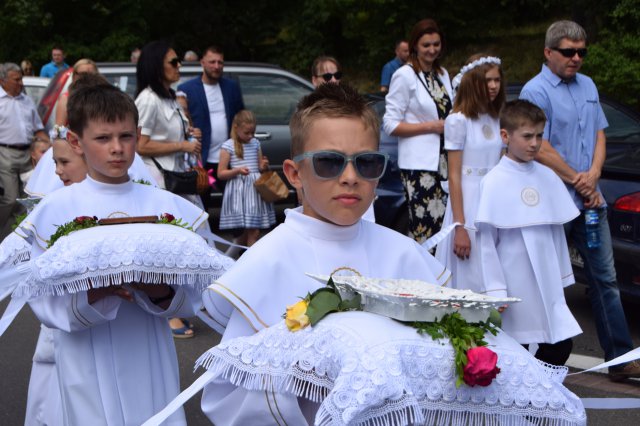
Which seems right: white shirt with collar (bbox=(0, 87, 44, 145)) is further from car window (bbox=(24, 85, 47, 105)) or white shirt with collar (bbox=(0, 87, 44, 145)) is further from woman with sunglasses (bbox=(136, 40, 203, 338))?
woman with sunglasses (bbox=(136, 40, 203, 338))

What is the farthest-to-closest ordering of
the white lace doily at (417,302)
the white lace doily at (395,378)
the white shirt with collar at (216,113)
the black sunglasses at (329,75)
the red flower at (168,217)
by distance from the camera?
the white shirt with collar at (216,113) < the black sunglasses at (329,75) < the red flower at (168,217) < the white lace doily at (417,302) < the white lace doily at (395,378)

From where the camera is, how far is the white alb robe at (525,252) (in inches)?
223

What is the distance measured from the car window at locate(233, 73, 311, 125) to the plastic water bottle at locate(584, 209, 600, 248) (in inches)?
256

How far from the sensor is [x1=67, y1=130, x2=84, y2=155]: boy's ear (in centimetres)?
442

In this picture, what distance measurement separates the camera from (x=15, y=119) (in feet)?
41.1

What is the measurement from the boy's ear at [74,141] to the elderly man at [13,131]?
8184 mm

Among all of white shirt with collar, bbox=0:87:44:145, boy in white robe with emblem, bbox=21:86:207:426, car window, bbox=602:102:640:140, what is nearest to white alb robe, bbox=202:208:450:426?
boy in white robe with emblem, bbox=21:86:207:426

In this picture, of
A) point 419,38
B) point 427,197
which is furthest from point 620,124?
point 427,197

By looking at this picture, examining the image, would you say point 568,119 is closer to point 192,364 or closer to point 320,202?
point 192,364

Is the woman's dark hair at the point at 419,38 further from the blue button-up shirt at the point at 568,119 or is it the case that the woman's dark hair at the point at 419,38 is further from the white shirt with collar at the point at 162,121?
the white shirt with collar at the point at 162,121

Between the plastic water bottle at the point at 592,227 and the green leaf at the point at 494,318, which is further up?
the green leaf at the point at 494,318

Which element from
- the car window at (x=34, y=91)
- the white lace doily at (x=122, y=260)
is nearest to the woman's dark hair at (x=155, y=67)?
the white lace doily at (x=122, y=260)

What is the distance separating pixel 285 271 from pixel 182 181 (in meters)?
4.72

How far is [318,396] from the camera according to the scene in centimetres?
247
